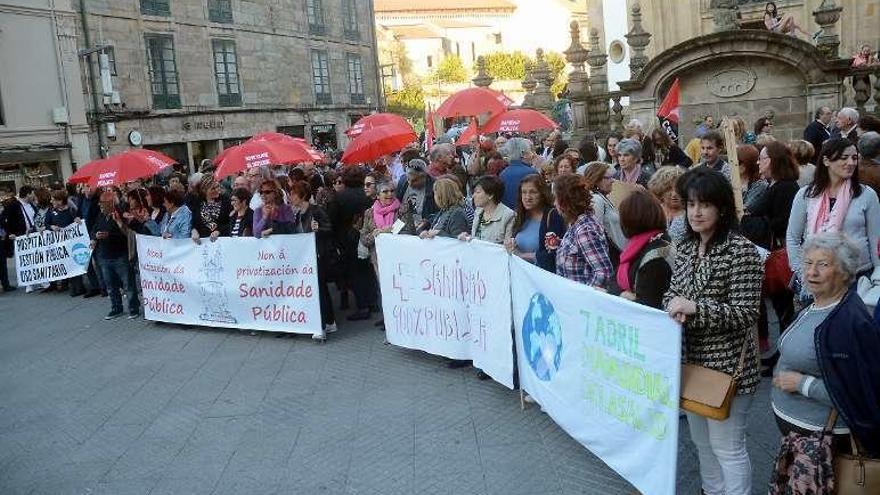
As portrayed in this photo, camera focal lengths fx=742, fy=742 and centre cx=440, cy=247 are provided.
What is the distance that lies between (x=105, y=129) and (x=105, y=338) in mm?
17168

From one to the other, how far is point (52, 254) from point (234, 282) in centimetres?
579

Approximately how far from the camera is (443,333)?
7023 mm

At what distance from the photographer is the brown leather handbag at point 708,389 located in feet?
11.5

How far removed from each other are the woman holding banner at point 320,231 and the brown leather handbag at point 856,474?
6123 mm

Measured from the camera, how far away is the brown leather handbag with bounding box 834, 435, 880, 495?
2.99m

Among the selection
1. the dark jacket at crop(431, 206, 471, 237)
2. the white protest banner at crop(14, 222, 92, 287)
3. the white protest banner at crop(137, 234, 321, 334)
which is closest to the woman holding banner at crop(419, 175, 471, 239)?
the dark jacket at crop(431, 206, 471, 237)

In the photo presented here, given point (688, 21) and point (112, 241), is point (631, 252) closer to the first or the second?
point (112, 241)

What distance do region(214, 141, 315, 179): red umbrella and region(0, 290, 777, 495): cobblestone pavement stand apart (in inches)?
111

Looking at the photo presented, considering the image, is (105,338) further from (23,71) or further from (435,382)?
(23,71)

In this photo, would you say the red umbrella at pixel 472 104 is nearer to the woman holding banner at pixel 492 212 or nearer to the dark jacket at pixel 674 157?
the dark jacket at pixel 674 157

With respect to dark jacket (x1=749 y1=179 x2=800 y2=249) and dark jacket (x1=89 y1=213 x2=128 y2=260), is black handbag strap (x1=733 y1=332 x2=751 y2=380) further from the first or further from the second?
dark jacket (x1=89 y1=213 x2=128 y2=260)

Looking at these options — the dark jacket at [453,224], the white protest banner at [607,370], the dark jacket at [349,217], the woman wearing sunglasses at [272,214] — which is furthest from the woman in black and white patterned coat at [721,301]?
the dark jacket at [349,217]

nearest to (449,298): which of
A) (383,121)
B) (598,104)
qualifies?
(383,121)

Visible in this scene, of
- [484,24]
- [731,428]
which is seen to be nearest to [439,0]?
[484,24]
